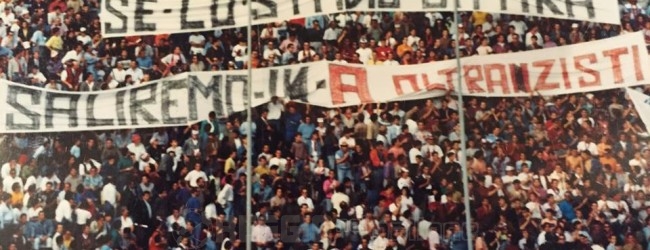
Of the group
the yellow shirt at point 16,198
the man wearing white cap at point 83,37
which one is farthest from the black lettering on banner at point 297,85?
the yellow shirt at point 16,198

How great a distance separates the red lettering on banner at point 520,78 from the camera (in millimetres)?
11617

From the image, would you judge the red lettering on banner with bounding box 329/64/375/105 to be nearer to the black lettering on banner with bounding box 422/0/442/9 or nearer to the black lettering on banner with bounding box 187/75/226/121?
the black lettering on banner with bounding box 422/0/442/9

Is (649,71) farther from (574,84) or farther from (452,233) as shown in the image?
(452,233)

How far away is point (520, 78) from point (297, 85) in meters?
3.22

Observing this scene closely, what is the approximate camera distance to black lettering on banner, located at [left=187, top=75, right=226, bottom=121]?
38.4ft

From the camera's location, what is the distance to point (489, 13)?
40.0 ft

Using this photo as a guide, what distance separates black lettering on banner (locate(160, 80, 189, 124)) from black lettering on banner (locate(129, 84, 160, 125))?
4.9 inches

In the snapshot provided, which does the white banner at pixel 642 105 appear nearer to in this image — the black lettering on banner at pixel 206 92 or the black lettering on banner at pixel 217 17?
the black lettering on banner at pixel 206 92

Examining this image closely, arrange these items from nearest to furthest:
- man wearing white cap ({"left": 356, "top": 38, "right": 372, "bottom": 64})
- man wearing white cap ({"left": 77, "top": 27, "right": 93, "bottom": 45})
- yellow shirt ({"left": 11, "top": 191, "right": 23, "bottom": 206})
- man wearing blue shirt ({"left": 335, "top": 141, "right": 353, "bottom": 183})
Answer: man wearing blue shirt ({"left": 335, "top": 141, "right": 353, "bottom": 183}), yellow shirt ({"left": 11, "top": 191, "right": 23, "bottom": 206}), man wearing white cap ({"left": 356, "top": 38, "right": 372, "bottom": 64}), man wearing white cap ({"left": 77, "top": 27, "right": 93, "bottom": 45})

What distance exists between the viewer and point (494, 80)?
1168 cm

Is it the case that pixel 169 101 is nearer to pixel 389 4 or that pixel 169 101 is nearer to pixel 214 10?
pixel 214 10

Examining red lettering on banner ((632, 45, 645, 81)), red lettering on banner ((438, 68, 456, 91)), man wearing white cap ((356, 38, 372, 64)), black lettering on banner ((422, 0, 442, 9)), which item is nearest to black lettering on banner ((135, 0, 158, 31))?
man wearing white cap ((356, 38, 372, 64))

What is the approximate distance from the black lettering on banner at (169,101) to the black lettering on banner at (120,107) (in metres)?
0.56

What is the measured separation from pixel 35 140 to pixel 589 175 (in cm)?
788
